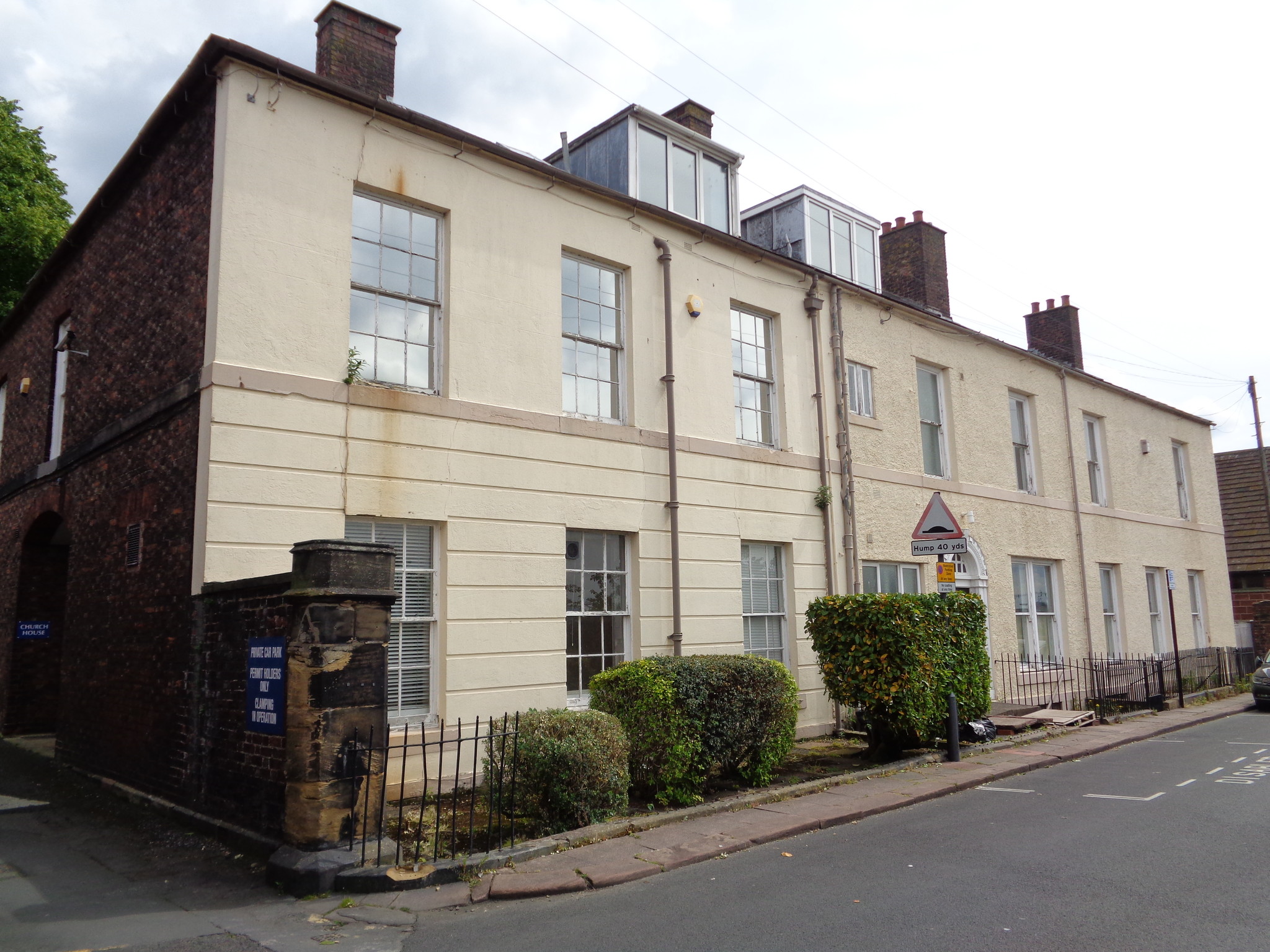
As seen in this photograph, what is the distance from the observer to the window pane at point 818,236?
17.0m

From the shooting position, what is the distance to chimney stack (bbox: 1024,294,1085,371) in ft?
74.1

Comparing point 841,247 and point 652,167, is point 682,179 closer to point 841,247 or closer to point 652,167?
point 652,167

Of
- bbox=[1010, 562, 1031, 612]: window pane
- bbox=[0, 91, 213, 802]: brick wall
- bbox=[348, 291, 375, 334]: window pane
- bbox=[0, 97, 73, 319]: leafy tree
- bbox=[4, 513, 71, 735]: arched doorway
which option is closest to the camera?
bbox=[0, 91, 213, 802]: brick wall

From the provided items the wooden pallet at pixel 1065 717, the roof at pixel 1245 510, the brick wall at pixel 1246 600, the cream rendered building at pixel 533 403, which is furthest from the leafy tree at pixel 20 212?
the brick wall at pixel 1246 600

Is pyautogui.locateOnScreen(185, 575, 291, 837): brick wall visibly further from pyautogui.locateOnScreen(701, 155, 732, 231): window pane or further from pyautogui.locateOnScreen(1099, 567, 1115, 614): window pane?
pyautogui.locateOnScreen(1099, 567, 1115, 614): window pane

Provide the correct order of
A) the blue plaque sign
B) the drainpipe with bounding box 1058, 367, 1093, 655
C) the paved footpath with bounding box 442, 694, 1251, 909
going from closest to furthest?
1. the paved footpath with bounding box 442, 694, 1251, 909
2. the blue plaque sign
3. the drainpipe with bounding box 1058, 367, 1093, 655

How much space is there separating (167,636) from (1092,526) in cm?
1865

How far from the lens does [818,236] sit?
17.3 metres

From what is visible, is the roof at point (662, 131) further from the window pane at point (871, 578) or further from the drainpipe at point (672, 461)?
the window pane at point (871, 578)

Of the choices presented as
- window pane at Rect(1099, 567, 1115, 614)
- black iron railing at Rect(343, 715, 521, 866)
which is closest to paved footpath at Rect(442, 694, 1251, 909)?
black iron railing at Rect(343, 715, 521, 866)

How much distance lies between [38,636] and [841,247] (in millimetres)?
15089

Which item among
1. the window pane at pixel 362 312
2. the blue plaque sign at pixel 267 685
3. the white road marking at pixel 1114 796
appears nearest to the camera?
the blue plaque sign at pixel 267 685

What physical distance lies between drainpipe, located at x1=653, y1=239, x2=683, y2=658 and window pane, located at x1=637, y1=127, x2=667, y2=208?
67.2 inches

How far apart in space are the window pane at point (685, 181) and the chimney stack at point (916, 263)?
5.33m
